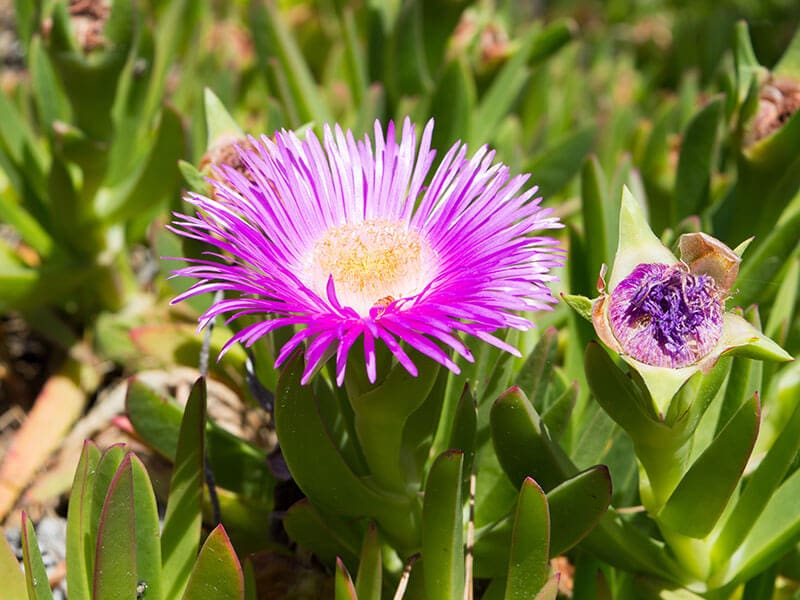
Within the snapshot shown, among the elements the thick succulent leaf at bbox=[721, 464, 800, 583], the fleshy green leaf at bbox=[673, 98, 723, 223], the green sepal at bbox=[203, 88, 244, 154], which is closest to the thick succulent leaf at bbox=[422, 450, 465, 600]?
the thick succulent leaf at bbox=[721, 464, 800, 583]

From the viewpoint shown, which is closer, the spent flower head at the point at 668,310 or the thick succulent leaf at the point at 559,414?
the spent flower head at the point at 668,310

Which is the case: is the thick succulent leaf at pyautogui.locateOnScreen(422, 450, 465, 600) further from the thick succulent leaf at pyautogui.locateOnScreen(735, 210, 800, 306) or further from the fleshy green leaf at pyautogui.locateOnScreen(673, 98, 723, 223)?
the fleshy green leaf at pyautogui.locateOnScreen(673, 98, 723, 223)

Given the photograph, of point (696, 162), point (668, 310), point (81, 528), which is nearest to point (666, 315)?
point (668, 310)

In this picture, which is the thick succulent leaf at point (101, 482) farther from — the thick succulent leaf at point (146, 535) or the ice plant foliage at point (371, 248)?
the ice plant foliage at point (371, 248)

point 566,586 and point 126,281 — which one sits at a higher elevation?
point 126,281

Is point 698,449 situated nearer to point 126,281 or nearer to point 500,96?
point 500,96

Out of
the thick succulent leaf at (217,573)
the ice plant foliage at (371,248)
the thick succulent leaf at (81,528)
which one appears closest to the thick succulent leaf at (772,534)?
the ice plant foliage at (371,248)

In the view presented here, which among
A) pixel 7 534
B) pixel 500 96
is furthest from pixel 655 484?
pixel 500 96

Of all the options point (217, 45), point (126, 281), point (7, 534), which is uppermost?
point (217, 45)
